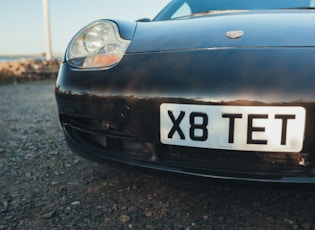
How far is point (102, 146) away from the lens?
123 cm

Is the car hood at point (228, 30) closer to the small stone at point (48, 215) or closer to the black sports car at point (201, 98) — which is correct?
the black sports car at point (201, 98)

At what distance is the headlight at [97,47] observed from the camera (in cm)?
125

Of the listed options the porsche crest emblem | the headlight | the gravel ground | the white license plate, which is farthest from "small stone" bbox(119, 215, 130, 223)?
the porsche crest emblem

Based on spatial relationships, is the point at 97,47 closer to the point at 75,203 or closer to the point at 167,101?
the point at 167,101

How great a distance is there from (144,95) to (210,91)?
8.8 inches

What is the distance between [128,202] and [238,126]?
615mm

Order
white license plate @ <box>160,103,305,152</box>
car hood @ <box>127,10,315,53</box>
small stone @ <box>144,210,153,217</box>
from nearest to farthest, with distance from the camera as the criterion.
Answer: white license plate @ <box>160,103,305,152</box>
car hood @ <box>127,10,315,53</box>
small stone @ <box>144,210,153,217</box>

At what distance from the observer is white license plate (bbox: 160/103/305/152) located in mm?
931

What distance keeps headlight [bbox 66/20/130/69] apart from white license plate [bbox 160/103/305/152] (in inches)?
14.0

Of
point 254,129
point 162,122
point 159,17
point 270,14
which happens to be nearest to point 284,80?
point 254,129

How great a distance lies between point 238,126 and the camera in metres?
0.96

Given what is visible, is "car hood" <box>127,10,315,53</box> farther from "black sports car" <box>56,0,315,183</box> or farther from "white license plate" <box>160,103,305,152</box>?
"white license plate" <box>160,103,305,152</box>

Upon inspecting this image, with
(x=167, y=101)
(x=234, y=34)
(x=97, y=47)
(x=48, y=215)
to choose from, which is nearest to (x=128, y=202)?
(x=48, y=215)

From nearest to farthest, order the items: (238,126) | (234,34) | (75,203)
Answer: (238,126) → (234,34) → (75,203)
